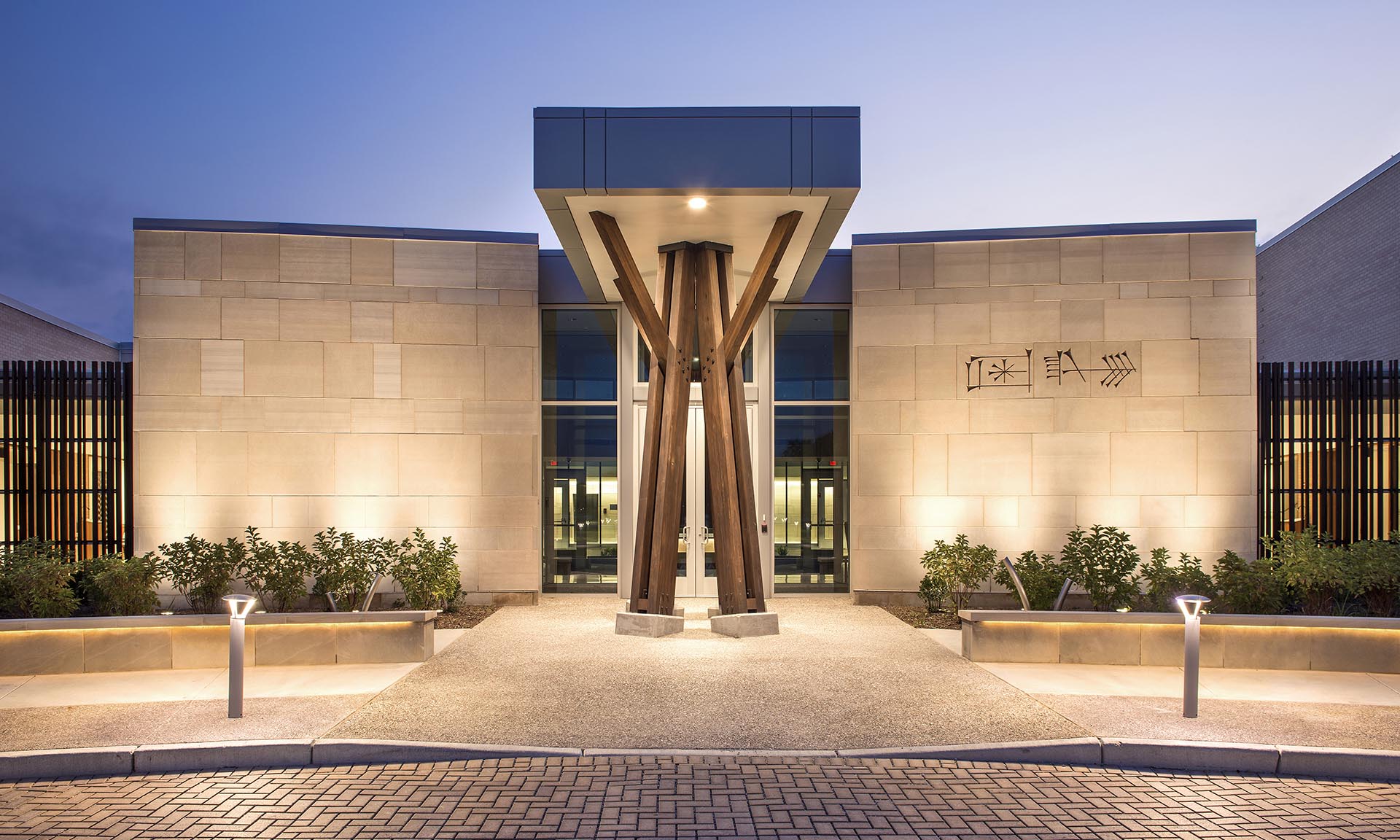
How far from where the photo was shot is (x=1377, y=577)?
902 centimetres

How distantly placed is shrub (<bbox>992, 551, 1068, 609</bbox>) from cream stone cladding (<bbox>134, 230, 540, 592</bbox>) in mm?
7120

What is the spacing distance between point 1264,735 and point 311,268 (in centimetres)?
1291

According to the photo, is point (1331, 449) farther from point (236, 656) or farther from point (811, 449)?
point (236, 656)

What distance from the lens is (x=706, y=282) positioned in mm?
10219

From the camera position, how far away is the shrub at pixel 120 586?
948 cm

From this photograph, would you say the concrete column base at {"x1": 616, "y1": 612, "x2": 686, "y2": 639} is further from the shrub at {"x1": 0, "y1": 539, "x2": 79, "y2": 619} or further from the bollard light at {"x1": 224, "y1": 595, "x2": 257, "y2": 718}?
the shrub at {"x1": 0, "y1": 539, "x2": 79, "y2": 619}

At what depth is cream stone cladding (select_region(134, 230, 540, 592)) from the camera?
12.1 meters

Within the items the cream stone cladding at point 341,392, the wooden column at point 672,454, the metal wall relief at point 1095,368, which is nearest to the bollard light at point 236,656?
the wooden column at point 672,454

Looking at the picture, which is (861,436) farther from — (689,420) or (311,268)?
(311,268)

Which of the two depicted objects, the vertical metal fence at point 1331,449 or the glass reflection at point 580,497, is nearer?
the vertical metal fence at point 1331,449

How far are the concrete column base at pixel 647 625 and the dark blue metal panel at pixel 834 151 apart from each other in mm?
5359

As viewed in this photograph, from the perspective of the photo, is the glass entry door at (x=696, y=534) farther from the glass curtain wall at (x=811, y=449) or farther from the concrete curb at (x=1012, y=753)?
the concrete curb at (x=1012, y=753)

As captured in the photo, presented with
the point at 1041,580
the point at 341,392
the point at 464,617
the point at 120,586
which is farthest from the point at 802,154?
the point at 120,586

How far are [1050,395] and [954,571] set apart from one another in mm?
3284
